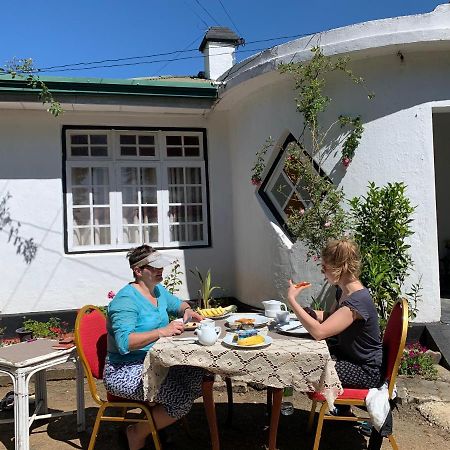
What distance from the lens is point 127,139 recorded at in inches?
269

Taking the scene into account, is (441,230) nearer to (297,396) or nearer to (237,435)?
(297,396)

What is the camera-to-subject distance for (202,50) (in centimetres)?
841

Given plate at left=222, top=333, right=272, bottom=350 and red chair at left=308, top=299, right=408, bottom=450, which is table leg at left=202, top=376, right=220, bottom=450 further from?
red chair at left=308, top=299, right=408, bottom=450

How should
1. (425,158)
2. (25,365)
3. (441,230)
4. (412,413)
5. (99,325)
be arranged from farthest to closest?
(441,230) < (425,158) < (412,413) < (99,325) < (25,365)

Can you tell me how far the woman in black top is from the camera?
282 cm

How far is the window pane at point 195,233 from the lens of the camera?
710cm

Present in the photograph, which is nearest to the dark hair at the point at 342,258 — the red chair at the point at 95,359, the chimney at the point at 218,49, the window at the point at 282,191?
the red chair at the point at 95,359

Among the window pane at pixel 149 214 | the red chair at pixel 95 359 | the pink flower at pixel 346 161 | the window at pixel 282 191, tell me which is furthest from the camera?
the window pane at pixel 149 214

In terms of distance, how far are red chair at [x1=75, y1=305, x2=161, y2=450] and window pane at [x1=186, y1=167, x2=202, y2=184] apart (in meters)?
3.84

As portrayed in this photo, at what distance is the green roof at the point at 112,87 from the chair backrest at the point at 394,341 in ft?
14.2

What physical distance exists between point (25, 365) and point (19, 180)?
3834mm

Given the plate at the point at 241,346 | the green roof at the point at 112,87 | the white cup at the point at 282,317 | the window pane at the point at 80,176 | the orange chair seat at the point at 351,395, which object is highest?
the green roof at the point at 112,87

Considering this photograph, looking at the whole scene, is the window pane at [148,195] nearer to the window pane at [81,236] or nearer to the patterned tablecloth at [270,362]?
the window pane at [81,236]

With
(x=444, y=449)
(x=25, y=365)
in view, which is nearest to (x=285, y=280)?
(x=444, y=449)
